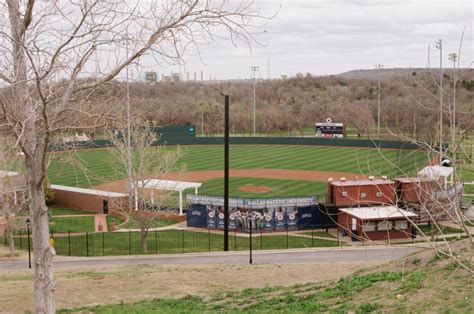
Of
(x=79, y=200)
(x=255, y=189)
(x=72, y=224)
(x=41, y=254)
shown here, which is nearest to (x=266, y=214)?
(x=255, y=189)

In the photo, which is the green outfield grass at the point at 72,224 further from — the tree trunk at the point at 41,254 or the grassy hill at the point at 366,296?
the tree trunk at the point at 41,254

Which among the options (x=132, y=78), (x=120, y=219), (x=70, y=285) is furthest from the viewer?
(x=120, y=219)

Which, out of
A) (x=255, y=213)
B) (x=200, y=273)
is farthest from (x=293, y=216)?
(x=200, y=273)

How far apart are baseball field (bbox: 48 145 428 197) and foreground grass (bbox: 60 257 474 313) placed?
21.8m

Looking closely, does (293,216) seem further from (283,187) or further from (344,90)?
(344,90)

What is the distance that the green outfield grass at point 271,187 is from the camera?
46281 mm

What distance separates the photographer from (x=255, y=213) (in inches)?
1410

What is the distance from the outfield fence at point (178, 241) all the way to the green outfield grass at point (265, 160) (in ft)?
58.3

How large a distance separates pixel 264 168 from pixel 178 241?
95.3 ft

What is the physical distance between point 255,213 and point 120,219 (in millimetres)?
10885

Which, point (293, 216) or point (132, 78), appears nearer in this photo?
point (132, 78)

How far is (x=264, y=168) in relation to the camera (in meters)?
62.0

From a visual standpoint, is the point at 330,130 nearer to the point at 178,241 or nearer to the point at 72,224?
the point at 72,224

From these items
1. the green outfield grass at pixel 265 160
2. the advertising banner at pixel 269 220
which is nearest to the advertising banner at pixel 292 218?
the advertising banner at pixel 269 220
